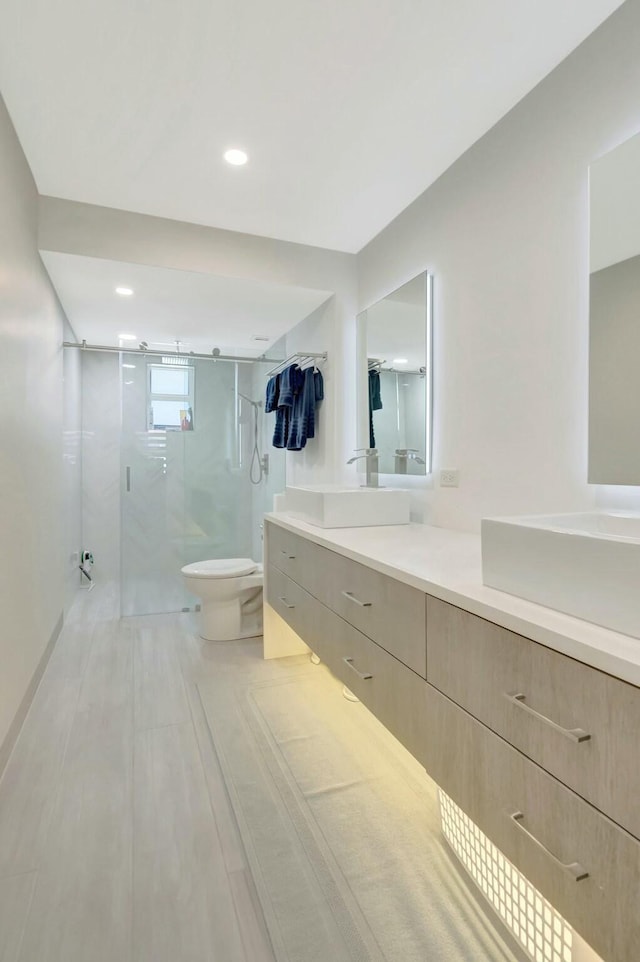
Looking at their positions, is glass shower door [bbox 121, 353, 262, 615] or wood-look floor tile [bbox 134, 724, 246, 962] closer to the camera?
wood-look floor tile [bbox 134, 724, 246, 962]

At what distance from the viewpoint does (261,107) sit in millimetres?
1782

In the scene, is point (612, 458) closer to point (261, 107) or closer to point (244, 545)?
point (261, 107)

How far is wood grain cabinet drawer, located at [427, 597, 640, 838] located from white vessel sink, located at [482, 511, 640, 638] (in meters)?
0.10

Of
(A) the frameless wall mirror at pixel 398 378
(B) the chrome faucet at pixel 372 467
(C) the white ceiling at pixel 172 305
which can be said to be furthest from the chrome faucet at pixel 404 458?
(C) the white ceiling at pixel 172 305

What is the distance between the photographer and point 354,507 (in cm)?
211

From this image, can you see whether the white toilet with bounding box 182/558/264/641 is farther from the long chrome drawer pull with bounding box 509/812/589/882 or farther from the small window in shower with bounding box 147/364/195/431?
the long chrome drawer pull with bounding box 509/812/589/882

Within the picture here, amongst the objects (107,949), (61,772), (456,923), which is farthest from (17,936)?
(456,923)

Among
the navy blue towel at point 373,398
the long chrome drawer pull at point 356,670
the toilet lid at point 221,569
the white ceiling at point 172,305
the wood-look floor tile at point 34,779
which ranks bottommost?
the wood-look floor tile at point 34,779

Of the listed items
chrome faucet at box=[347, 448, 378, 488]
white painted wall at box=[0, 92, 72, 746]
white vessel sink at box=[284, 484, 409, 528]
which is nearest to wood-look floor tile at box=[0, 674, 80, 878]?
white painted wall at box=[0, 92, 72, 746]

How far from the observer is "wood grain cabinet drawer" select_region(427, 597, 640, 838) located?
0.69m

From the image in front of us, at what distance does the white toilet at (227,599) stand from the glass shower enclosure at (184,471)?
0.66 meters

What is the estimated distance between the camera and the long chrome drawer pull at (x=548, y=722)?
752mm

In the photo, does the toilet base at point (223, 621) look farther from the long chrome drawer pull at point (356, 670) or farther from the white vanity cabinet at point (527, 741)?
the white vanity cabinet at point (527, 741)

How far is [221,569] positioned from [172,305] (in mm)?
1776
